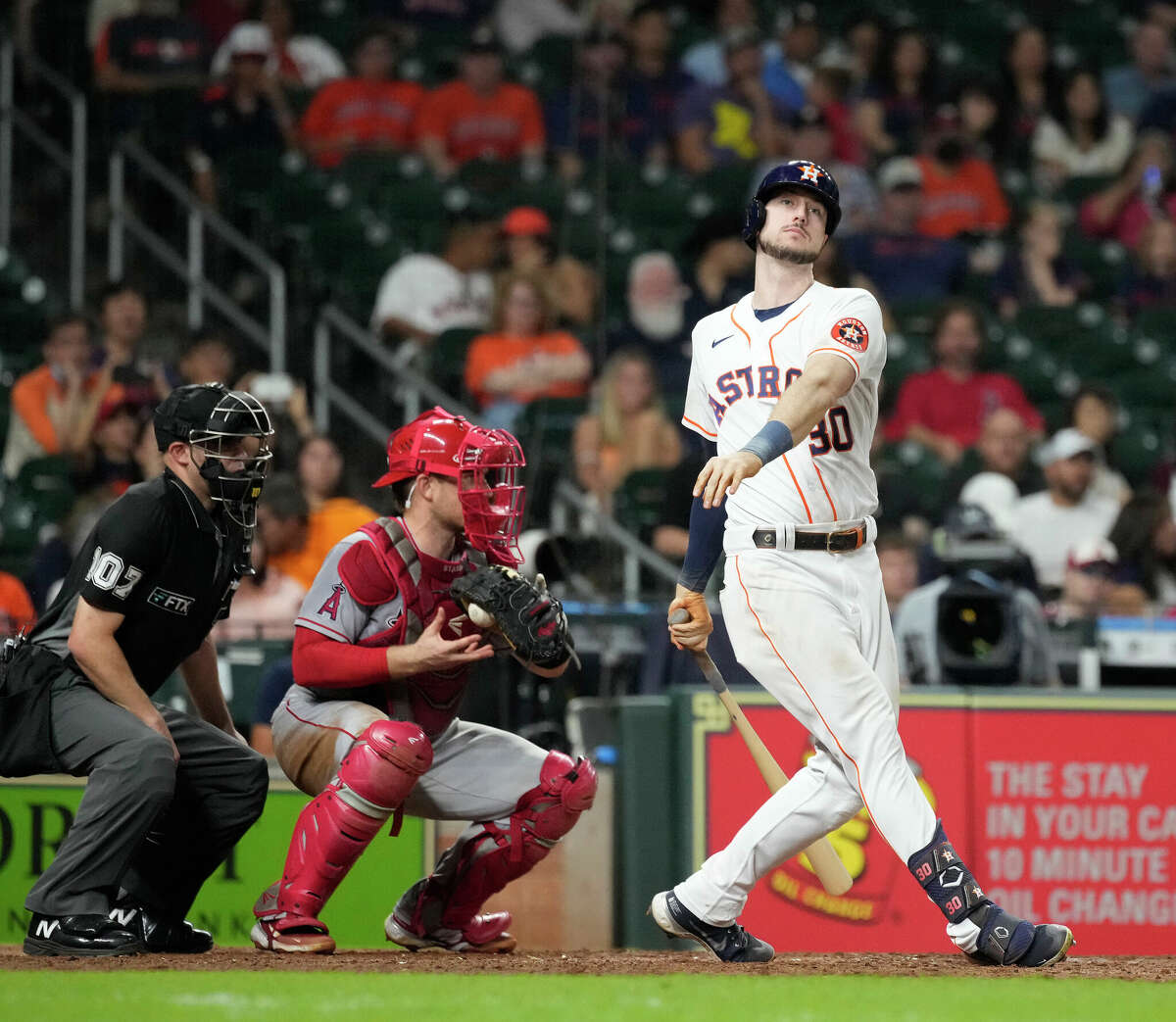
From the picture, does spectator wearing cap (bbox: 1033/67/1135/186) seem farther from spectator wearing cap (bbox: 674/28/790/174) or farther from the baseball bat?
the baseball bat

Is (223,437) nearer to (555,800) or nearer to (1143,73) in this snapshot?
(555,800)

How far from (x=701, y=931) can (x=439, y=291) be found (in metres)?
6.15

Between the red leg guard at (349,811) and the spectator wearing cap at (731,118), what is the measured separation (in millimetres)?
7605

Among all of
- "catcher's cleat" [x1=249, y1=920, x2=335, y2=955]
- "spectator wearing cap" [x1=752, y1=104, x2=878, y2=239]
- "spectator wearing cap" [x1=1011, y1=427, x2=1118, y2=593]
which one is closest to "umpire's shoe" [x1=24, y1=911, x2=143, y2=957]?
"catcher's cleat" [x1=249, y1=920, x2=335, y2=955]

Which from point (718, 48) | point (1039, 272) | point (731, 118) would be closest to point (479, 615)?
point (1039, 272)

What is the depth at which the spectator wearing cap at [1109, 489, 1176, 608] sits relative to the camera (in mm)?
8461

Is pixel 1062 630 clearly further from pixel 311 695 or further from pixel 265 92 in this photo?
pixel 265 92

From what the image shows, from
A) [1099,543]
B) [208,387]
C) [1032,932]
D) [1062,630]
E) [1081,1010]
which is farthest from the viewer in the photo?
[1099,543]

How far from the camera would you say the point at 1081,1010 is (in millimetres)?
3646

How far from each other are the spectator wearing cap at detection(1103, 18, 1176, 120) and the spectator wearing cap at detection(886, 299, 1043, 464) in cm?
355

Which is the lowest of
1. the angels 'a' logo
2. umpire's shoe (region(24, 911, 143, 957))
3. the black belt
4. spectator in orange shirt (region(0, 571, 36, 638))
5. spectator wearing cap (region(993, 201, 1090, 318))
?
umpire's shoe (region(24, 911, 143, 957))

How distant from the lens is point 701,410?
4.84m

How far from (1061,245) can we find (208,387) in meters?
8.03

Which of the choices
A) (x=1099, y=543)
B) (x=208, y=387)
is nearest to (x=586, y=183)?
(x=1099, y=543)
